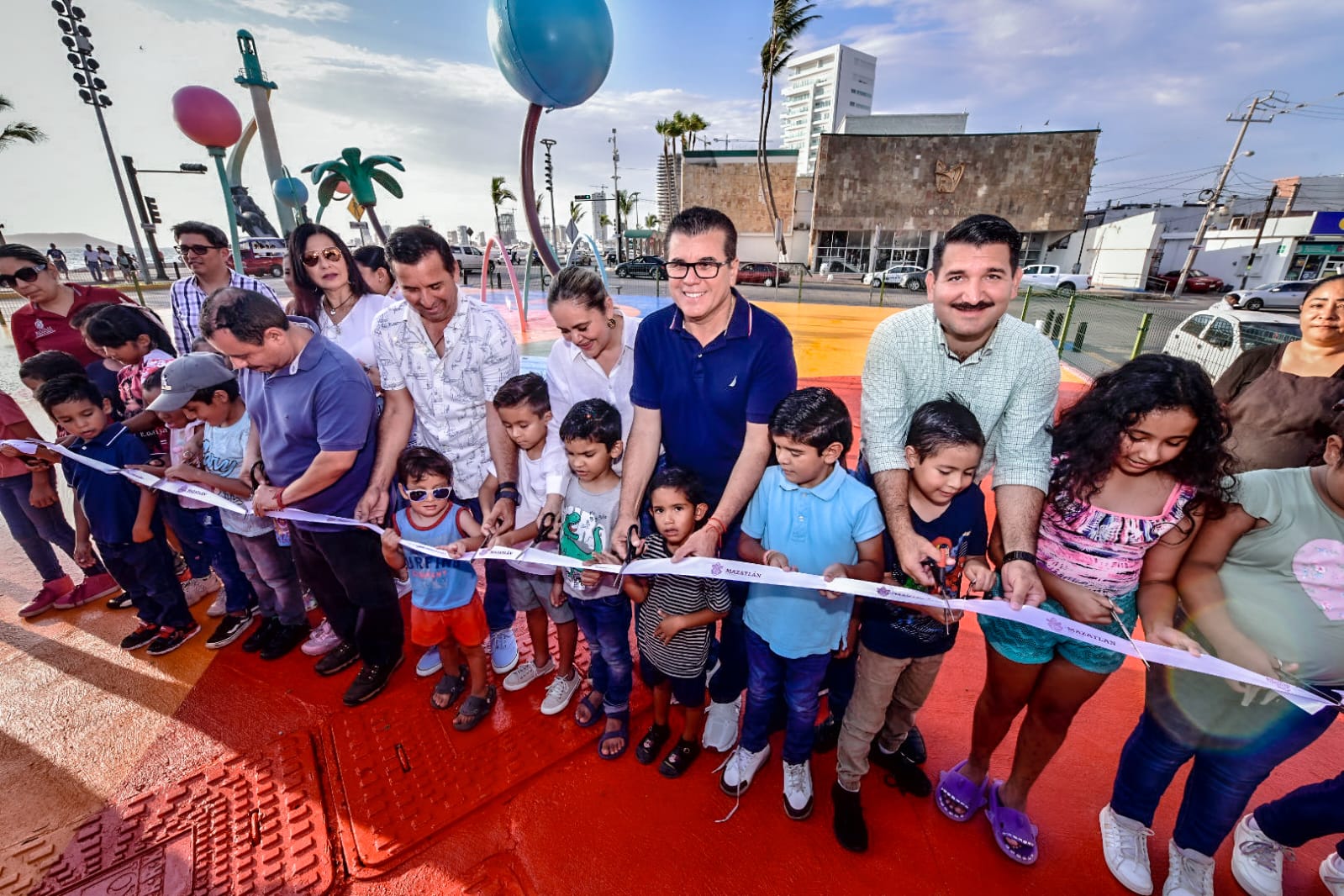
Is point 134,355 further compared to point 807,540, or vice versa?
point 134,355

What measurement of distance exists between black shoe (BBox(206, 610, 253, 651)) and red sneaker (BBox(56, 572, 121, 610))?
960mm

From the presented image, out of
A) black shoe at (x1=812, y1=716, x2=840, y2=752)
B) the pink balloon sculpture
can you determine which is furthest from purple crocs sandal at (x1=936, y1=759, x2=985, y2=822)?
the pink balloon sculpture

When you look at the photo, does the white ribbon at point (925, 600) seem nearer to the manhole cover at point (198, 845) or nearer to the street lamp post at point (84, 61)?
the manhole cover at point (198, 845)

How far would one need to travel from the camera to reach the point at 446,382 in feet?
8.84

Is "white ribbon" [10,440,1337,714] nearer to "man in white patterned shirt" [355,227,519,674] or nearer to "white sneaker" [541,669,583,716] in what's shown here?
"man in white patterned shirt" [355,227,519,674]

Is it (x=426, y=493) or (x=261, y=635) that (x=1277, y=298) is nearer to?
(x=426, y=493)

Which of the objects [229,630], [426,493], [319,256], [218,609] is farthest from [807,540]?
[218,609]

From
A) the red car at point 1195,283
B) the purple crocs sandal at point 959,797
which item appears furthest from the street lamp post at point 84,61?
the red car at point 1195,283

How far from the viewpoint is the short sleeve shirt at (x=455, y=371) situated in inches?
104

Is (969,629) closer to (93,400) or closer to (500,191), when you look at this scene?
(93,400)

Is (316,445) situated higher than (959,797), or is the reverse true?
(316,445)

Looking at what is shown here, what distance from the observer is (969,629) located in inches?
130

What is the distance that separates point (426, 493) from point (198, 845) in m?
1.63

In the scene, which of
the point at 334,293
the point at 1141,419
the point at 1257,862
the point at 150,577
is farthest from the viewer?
the point at 334,293
